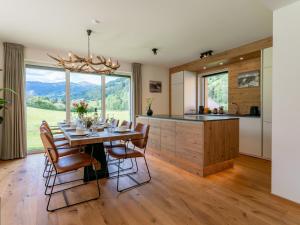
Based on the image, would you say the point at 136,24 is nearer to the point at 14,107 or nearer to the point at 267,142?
the point at 14,107

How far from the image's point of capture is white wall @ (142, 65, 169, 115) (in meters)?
5.82

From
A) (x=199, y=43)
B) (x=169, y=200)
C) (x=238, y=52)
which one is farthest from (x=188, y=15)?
(x=169, y=200)

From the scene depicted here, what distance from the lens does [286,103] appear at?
2107mm

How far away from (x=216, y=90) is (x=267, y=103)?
193 centimetres

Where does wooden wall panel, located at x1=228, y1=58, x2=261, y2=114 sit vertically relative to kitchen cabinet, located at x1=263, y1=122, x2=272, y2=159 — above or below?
above

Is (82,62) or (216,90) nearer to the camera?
(82,62)

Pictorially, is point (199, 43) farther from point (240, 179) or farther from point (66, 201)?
point (66, 201)

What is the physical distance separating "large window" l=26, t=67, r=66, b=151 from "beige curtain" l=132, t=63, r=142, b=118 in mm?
1979

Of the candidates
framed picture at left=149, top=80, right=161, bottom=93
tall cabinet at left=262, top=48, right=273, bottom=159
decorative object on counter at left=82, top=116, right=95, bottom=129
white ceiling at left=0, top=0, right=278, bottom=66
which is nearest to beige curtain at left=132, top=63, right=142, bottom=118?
framed picture at left=149, top=80, right=161, bottom=93

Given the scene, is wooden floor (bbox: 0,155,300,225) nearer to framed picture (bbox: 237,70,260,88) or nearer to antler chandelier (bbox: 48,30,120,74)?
antler chandelier (bbox: 48,30,120,74)

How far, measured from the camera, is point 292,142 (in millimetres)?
2068

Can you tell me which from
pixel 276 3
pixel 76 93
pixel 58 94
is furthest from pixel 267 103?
pixel 58 94

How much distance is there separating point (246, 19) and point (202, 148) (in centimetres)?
217

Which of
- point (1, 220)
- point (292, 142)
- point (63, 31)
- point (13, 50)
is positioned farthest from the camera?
point (13, 50)
